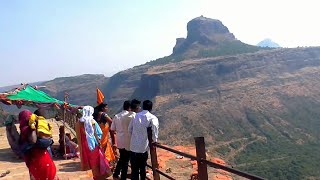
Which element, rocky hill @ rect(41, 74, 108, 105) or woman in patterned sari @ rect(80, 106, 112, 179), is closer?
woman in patterned sari @ rect(80, 106, 112, 179)

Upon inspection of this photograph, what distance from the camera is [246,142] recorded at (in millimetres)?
65438

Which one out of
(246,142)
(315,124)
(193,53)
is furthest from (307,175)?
(193,53)

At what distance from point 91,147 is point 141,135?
965mm

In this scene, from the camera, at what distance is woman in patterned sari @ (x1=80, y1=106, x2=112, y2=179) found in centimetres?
622

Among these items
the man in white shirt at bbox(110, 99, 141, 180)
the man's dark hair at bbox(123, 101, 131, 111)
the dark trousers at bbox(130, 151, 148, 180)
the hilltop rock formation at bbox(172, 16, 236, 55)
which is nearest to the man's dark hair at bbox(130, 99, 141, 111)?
the man in white shirt at bbox(110, 99, 141, 180)

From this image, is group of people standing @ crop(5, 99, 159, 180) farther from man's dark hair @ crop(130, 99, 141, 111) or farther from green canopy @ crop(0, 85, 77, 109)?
green canopy @ crop(0, 85, 77, 109)

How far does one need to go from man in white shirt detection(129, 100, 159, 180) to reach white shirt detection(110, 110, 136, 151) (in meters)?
0.57

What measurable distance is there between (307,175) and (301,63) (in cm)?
6399

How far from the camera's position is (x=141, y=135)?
5906 millimetres

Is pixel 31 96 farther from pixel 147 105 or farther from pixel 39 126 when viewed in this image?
pixel 39 126

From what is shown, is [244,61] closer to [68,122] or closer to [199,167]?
[68,122]

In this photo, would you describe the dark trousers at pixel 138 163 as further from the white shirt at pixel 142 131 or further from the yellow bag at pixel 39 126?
the yellow bag at pixel 39 126

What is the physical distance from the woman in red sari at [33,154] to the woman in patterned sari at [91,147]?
1.05 meters

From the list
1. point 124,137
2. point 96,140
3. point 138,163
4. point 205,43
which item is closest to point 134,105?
point 124,137
